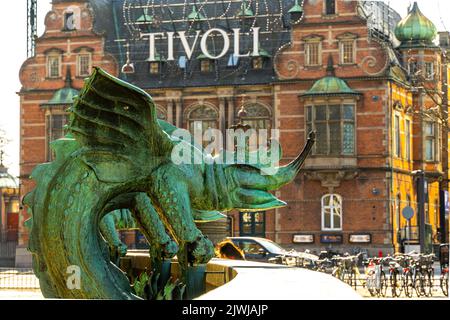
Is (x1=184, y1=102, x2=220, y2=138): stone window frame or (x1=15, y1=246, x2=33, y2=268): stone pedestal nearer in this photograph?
(x1=15, y1=246, x2=33, y2=268): stone pedestal

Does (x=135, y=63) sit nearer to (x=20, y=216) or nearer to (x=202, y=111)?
(x=202, y=111)

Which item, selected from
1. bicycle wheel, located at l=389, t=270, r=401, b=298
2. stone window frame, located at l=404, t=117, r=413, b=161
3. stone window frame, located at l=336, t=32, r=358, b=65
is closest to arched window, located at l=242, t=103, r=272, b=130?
stone window frame, located at l=336, t=32, r=358, b=65

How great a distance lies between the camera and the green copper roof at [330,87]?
44.1 meters

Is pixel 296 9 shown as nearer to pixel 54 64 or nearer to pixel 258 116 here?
pixel 258 116

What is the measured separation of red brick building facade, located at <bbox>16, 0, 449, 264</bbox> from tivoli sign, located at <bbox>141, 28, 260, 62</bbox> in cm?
53

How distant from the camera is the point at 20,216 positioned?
159 ft

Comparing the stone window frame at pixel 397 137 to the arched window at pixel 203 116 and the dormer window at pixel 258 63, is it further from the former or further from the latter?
the arched window at pixel 203 116

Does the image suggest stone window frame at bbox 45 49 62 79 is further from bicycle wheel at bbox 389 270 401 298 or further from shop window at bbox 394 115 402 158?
bicycle wheel at bbox 389 270 401 298

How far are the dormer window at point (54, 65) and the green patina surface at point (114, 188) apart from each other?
→ 39212 millimetres

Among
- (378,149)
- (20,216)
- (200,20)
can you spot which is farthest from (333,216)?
(20,216)

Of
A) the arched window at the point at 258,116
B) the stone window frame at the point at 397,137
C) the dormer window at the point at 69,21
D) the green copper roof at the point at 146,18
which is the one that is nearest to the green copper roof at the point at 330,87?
the arched window at the point at 258,116

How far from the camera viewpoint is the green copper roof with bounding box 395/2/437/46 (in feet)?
154

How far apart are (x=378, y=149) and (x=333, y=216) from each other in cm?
307

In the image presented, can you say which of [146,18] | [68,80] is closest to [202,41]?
[146,18]
